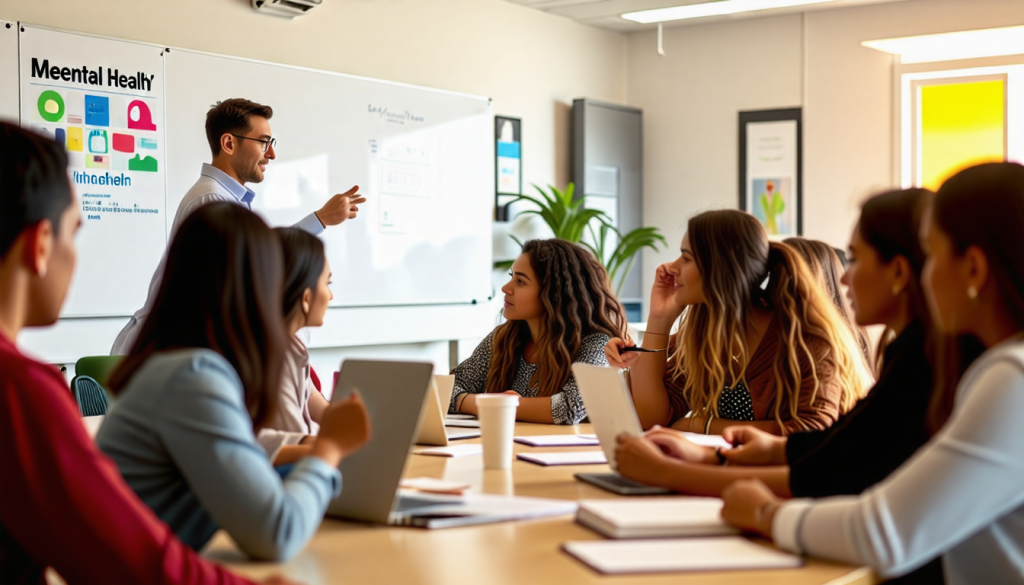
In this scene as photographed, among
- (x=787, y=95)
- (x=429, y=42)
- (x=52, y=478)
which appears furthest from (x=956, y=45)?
(x=52, y=478)

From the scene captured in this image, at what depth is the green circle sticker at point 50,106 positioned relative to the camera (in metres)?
3.74

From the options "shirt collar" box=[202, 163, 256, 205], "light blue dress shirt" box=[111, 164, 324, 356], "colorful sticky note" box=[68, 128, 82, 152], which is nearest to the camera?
"light blue dress shirt" box=[111, 164, 324, 356]

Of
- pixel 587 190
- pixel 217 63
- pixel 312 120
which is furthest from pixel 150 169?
pixel 587 190

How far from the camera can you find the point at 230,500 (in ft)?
3.97

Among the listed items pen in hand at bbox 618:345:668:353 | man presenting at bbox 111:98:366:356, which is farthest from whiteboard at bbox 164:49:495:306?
pen in hand at bbox 618:345:668:353

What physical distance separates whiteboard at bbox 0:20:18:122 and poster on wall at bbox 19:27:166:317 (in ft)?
0.10

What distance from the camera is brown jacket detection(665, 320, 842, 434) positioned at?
7.63ft

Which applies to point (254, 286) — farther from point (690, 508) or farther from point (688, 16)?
point (688, 16)

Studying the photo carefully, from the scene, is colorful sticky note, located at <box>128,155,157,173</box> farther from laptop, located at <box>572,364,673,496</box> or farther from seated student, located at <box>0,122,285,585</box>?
seated student, located at <box>0,122,285,585</box>

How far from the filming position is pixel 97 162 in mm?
3920

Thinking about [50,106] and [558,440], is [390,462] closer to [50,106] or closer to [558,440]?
[558,440]

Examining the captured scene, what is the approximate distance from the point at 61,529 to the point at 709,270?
1766 mm

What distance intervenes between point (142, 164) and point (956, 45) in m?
4.51

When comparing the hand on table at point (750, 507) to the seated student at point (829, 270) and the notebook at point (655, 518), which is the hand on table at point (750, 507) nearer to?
the notebook at point (655, 518)
